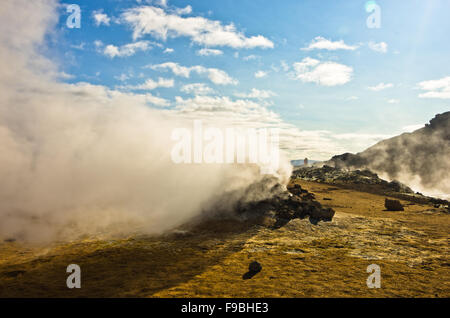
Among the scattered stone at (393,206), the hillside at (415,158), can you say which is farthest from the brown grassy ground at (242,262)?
the hillside at (415,158)

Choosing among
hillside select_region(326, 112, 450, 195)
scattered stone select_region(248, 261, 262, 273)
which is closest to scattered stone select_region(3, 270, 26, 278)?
scattered stone select_region(248, 261, 262, 273)

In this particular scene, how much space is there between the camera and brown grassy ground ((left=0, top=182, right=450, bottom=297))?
244 inches

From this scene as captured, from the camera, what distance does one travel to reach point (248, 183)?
14461 mm

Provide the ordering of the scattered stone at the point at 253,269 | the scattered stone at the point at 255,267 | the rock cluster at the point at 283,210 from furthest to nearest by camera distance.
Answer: the rock cluster at the point at 283,210 → the scattered stone at the point at 255,267 → the scattered stone at the point at 253,269

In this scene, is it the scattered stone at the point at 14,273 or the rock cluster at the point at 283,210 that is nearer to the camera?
the scattered stone at the point at 14,273

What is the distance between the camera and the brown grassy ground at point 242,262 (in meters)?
6.20

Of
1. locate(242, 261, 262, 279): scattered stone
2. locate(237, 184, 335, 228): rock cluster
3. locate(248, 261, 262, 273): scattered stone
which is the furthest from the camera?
locate(237, 184, 335, 228): rock cluster

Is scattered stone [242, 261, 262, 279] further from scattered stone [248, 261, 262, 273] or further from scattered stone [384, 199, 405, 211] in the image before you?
scattered stone [384, 199, 405, 211]

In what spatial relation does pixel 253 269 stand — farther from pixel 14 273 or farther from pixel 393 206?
pixel 393 206

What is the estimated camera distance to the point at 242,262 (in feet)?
26.7

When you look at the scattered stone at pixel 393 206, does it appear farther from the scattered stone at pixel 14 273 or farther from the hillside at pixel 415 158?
the hillside at pixel 415 158
